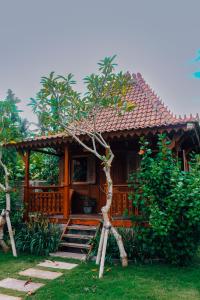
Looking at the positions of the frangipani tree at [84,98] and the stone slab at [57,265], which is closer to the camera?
the stone slab at [57,265]

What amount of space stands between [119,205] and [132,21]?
19.8 ft

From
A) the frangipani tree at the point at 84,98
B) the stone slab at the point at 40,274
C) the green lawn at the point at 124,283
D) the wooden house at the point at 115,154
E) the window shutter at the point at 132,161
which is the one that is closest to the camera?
the green lawn at the point at 124,283

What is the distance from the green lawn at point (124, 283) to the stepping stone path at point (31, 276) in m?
0.17

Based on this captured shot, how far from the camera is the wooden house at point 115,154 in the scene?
698cm

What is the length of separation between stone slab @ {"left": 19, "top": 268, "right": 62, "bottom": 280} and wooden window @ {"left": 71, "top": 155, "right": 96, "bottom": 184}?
4.77 m

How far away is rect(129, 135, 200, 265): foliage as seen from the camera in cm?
542

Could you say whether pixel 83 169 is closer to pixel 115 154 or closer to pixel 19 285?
pixel 115 154

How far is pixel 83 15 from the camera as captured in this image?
A: 827 cm

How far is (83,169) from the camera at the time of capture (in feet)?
33.9

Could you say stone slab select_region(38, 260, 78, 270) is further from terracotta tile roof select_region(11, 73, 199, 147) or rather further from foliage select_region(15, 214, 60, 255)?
terracotta tile roof select_region(11, 73, 199, 147)

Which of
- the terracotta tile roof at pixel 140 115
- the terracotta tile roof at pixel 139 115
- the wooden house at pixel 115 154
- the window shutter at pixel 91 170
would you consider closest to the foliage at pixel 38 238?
the wooden house at pixel 115 154

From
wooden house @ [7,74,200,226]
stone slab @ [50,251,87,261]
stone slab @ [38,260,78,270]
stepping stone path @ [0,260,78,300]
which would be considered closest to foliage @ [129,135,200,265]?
wooden house @ [7,74,200,226]

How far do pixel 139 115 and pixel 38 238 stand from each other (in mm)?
5187

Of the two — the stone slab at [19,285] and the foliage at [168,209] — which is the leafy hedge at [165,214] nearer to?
the foliage at [168,209]
